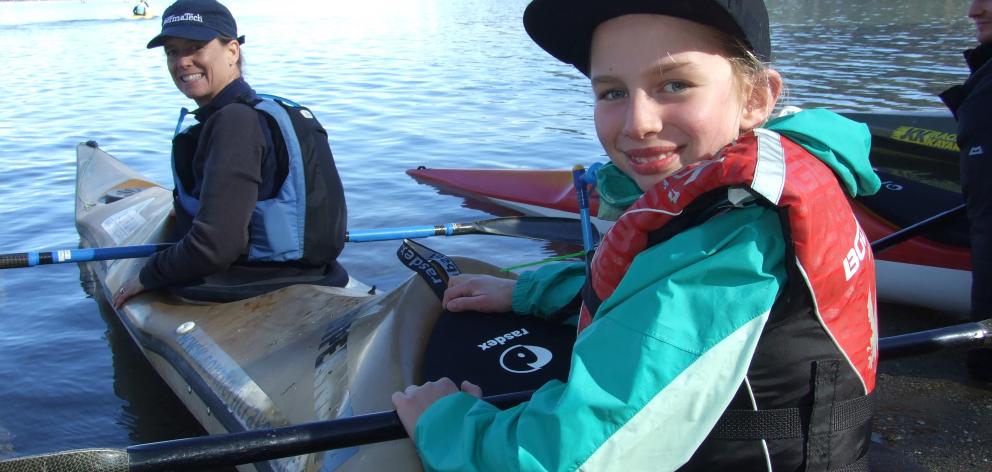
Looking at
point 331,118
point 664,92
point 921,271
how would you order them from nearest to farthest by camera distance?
point 664,92
point 921,271
point 331,118

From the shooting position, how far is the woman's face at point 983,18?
3.77 m

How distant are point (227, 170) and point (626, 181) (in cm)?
172

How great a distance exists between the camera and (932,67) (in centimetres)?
1439

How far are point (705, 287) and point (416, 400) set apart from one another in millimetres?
718

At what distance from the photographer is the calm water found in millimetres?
4363

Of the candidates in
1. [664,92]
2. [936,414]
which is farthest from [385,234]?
[664,92]

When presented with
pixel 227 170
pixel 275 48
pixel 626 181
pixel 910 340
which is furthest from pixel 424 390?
pixel 275 48

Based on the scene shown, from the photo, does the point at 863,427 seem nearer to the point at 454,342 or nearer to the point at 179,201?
the point at 454,342

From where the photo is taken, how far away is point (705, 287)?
126cm

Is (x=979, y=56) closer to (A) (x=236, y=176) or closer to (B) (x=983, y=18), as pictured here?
(B) (x=983, y=18)

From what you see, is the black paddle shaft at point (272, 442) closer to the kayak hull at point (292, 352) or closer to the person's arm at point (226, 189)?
the kayak hull at point (292, 352)

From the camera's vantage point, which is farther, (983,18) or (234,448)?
(983,18)

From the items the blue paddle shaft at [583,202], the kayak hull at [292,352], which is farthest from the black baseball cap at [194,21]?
the blue paddle shaft at [583,202]

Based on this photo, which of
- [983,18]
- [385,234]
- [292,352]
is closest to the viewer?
[292,352]
